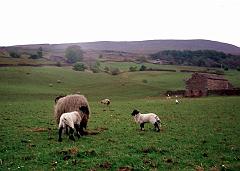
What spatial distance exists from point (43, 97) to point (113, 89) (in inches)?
808

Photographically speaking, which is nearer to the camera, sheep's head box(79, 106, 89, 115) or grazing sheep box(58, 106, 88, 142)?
grazing sheep box(58, 106, 88, 142)

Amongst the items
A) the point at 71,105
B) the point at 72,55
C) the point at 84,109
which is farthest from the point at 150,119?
the point at 72,55

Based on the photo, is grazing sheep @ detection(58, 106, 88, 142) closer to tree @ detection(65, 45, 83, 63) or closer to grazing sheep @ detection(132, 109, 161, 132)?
grazing sheep @ detection(132, 109, 161, 132)

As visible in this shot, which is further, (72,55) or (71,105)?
(72,55)

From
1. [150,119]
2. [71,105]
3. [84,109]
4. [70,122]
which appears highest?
[71,105]

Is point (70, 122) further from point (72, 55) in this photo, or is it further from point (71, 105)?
point (72, 55)

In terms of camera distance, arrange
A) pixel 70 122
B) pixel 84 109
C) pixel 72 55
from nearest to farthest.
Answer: pixel 70 122, pixel 84 109, pixel 72 55

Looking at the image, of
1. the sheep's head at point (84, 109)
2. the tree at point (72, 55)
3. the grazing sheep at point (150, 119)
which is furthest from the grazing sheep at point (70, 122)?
the tree at point (72, 55)

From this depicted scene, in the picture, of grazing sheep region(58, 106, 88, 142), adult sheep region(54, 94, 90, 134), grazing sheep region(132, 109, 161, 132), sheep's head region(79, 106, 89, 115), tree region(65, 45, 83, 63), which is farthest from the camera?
tree region(65, 45, 83, 63)

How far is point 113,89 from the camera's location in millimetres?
79188

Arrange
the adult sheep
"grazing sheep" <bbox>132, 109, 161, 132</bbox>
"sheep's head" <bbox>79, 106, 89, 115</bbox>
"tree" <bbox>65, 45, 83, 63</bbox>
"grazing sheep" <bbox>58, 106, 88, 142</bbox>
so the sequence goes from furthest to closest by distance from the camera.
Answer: "tree" <bbox>65, 45, 83, 63</bbox> < "grazing sheep" <bbox>132, 109, 161, 132</bbox> < the adult sheep < "sheep's head" <bbox>79, 106, 89, 115</bbox> < "grazing sheep" <bbox>58, 106, 88, 142</bbox>

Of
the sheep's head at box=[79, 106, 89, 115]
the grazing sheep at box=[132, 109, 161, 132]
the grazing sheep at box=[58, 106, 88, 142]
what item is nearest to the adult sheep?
the sheep's head at box=[79, 106, 89, 115]

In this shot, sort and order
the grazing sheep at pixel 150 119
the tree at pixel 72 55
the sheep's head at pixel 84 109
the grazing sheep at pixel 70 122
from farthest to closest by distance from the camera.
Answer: the tree at pixel 72 55
the grazing sheep at pixel 150 119
the sheep's head at pixel 84 109
the grazing sheep at pixel 70 122

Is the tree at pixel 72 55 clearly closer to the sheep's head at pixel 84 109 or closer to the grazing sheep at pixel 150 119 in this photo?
the grazing sheep at pixel 150 119
